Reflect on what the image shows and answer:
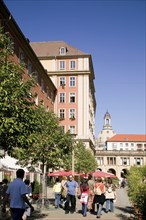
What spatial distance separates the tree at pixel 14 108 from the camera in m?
11.4

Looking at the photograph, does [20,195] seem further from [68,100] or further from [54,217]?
[68,100]

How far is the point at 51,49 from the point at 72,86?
9.52 meters

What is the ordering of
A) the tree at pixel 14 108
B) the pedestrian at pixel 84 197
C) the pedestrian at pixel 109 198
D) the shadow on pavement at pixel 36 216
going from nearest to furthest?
the tree at pixel 14 108 < the shadow on pavement at pixel 36 216 < the pedestrian at pixel 84 197 < the pedestrian at pixel 109 198

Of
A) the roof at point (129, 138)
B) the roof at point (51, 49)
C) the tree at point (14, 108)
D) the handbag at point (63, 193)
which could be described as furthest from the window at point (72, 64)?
the roof at point (129, 138)

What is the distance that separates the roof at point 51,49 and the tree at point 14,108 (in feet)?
176

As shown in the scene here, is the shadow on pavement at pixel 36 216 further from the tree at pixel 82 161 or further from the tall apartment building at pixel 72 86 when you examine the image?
the tall apartment building at pixel 72 86

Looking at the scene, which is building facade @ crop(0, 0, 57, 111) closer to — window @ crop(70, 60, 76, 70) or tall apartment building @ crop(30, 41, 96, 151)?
tall apartment building @ crop(30, 41, 96, 151)

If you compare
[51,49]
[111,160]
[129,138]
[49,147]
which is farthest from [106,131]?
[49,147]

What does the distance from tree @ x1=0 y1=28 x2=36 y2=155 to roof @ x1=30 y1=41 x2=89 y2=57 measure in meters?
53.8

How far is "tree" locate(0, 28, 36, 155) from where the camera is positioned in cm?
1141

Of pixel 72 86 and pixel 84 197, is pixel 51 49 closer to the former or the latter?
pixel 72 86

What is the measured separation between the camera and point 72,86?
213ft

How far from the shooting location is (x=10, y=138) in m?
12.1

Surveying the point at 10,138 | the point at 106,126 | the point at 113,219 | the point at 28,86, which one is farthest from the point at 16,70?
the point at 106,126
